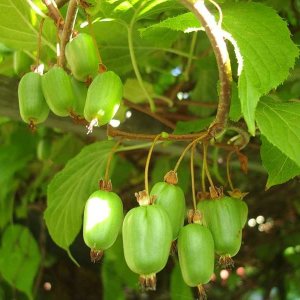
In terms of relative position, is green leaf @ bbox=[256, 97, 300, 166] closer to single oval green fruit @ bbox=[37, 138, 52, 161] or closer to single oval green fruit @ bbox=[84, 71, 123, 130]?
single oval green fruit @ bbox=[84, 71, 123, 130]

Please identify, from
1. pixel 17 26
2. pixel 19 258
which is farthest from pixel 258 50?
pixel 19 258

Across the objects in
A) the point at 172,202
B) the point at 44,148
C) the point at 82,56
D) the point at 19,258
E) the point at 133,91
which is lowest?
the point at 19,258

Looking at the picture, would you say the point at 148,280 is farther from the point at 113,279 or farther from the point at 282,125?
the point at 113,279

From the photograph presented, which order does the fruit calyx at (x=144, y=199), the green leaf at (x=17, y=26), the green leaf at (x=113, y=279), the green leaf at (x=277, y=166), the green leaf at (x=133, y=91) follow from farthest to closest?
the green leaf at (x=113, y=279)
the green leaf at (x=133, y=91)
the green leaf at (x=17, y=26)
the green leaf at (x=277, y=166)
the fruit calyx at (x=144, y=199)

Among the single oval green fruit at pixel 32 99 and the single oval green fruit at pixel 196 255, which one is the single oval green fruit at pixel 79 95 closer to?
the single oval green fruit at pixel 32 99

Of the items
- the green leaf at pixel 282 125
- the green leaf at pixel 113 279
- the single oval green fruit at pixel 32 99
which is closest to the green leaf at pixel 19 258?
the green leaf at pixel 113 279

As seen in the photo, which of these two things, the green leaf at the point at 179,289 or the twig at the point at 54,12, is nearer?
the twig at the point at 54,12

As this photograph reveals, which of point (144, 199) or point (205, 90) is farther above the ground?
point (144, 199)
